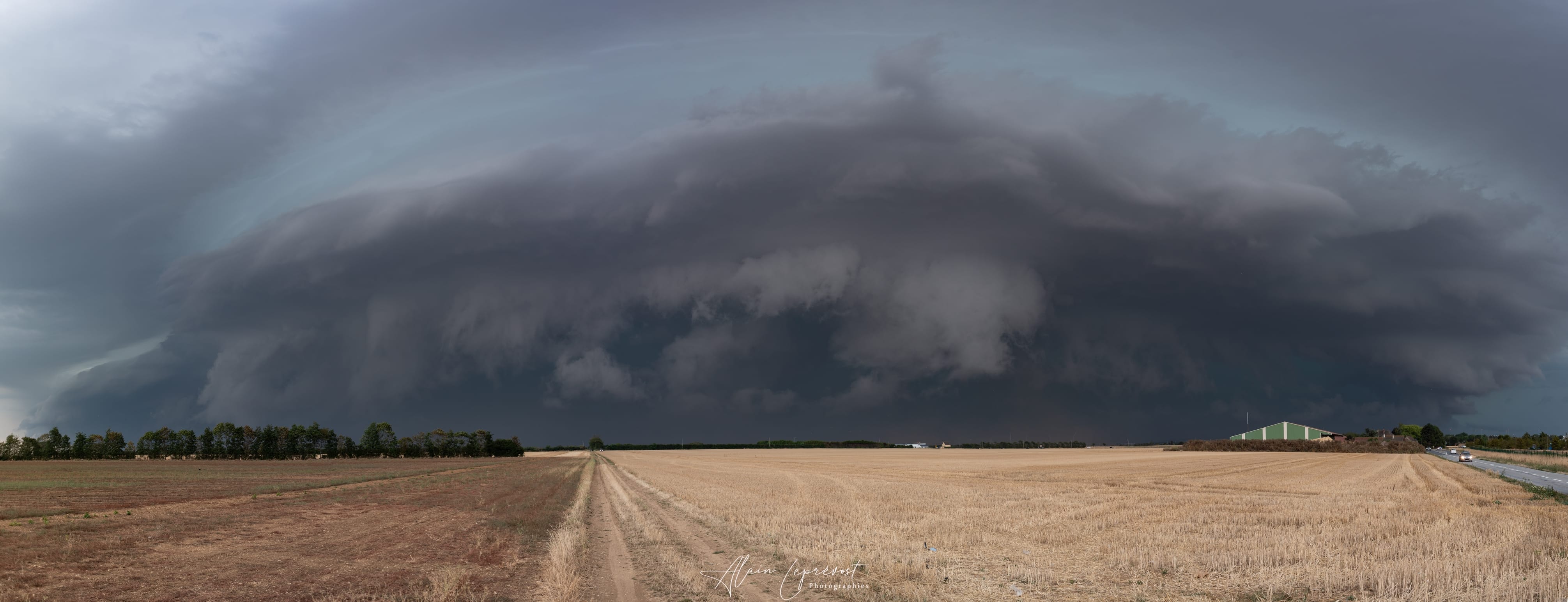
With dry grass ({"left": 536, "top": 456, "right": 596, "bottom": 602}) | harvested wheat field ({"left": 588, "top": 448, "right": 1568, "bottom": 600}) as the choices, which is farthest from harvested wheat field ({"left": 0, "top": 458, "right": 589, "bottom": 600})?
harvested wheat field ({"left": 588, "top": 448, "right": 1568, "bottom": 600})

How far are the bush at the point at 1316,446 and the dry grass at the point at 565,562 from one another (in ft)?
609

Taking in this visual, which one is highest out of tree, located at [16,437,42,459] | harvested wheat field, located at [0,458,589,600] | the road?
harvested wheat field, located at [0,458,589,600]

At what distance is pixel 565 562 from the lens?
64.2 feet

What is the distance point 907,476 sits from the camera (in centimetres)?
6231

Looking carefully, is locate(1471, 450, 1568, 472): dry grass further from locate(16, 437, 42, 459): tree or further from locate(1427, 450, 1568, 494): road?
locate(16, 437, 42, 459): tree

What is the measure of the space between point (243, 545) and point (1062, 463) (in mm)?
91880

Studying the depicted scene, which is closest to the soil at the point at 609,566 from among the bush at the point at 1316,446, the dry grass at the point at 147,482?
the dry grass at the point at 147,482

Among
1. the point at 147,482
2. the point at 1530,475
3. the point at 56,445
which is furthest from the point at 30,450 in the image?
the point at 1530,475

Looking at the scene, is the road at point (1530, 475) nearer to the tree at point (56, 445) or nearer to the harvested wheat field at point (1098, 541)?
the harvested wheat field at point (1098, 541)

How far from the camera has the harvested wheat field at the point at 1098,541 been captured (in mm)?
15305

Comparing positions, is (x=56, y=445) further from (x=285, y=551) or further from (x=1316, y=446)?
(x=1316, y=446)

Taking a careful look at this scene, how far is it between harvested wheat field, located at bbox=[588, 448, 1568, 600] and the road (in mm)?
6642

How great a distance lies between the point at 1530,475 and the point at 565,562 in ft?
283

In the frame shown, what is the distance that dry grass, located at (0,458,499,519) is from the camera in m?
38.4
